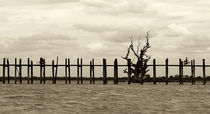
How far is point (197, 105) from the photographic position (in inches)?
755

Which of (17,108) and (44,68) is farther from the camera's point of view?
(44,68)

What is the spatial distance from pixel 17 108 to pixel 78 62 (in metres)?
20.5

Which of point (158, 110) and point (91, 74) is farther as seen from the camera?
point (91, 74)

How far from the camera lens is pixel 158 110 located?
669 inches

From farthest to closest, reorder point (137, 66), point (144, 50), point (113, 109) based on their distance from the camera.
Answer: point (144, 50), point (137, 66), point (113, 109)

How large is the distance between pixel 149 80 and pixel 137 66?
23.8ft

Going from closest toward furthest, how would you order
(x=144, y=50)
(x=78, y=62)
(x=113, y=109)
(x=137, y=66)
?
1. (x=113, y=109)
2. (x=78, y=62)
3. (x=137, y=66)
4. (x=144, y=50)

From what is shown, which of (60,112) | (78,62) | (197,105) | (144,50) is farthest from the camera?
(144,50)

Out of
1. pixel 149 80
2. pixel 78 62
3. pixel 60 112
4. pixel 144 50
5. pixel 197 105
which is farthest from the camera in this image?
pixel 149 80

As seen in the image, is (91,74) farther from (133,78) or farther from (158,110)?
(158,110)

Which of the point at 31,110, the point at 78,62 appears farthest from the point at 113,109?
the point at 78,62

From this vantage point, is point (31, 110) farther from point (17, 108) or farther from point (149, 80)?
point (149, 80)

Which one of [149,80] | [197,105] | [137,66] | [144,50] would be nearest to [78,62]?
[137,66]

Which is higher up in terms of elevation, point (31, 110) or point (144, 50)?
point (144, 50)
